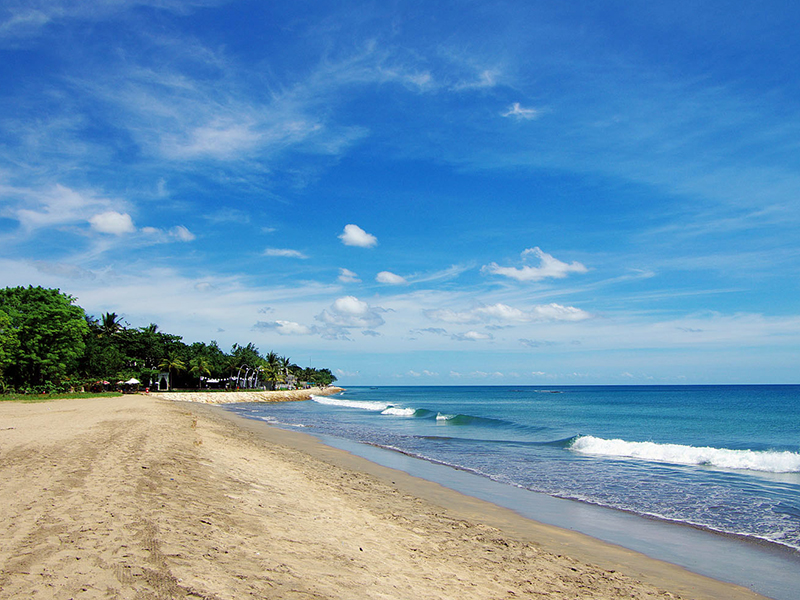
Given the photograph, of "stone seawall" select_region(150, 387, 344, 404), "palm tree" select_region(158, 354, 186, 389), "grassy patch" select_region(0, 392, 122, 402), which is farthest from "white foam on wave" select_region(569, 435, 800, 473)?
"palm tree" select_region(158, 354, 186, 389)

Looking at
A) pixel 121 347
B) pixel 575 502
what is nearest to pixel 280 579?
pixel 575 502

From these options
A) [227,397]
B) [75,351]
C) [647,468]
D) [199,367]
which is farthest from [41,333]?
[647,468]

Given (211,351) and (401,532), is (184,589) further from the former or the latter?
(211,351)

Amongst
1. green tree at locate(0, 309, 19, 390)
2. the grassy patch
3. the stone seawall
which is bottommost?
the stone seawall

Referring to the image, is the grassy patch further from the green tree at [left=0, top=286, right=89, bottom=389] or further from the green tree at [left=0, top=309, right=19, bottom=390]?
the green tree at [left=0, top=286, right=89, bottom=389]

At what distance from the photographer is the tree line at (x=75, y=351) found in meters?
42.1

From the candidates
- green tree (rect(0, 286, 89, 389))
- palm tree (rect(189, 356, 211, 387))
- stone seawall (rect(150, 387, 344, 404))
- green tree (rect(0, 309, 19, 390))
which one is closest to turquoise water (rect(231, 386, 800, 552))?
green tree (rect(0, 309, 19, 390))

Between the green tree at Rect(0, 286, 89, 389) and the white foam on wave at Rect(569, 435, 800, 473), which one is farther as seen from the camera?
the green tree at Rect(0, 286, 89, 389)

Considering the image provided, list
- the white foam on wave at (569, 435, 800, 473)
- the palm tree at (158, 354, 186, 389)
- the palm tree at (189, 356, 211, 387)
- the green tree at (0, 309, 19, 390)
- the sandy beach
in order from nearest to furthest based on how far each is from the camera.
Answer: the sandy beach → the white foam on wave at (569, 435, 800, 473) → the green tree at (0, 309, 19, 390) → the palm tree at (158, 354, 186, 389) → the palm tree at (189, 356, 211, 387)

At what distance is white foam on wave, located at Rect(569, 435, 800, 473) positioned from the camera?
1797 cm

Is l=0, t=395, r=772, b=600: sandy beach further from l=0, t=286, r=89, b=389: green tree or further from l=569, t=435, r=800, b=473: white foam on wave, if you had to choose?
l=0, t=286, r=89, b=389: green tree

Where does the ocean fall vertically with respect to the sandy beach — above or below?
below

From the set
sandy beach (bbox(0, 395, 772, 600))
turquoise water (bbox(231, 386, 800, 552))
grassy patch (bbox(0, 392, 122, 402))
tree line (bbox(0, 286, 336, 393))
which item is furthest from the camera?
tree line (bbox(0, 286, 336, 393))

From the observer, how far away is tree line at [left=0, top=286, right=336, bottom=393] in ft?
138
